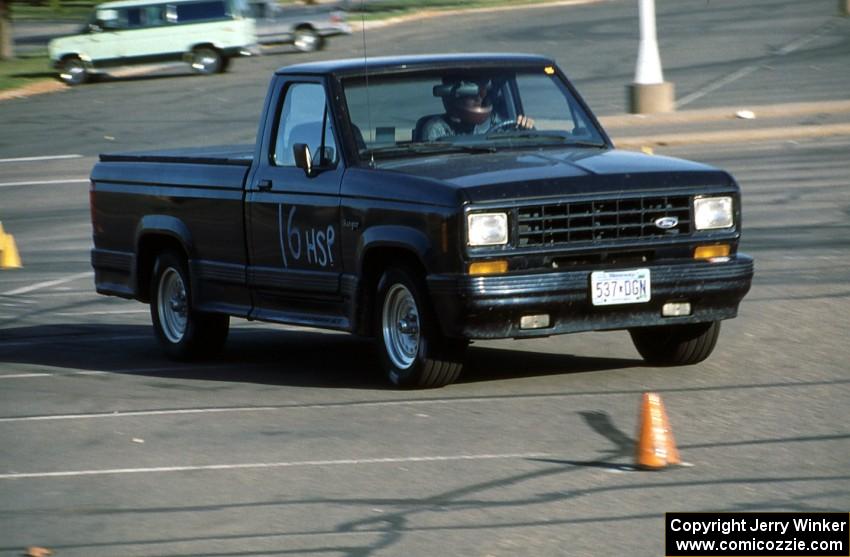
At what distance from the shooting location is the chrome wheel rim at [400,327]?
961 cm

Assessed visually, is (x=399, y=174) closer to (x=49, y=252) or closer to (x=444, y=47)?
(x=49, y=252)

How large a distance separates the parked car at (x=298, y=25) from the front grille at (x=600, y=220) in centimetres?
3843

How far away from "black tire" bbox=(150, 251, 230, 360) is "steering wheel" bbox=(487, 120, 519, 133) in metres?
2.49

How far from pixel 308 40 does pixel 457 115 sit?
37930mm

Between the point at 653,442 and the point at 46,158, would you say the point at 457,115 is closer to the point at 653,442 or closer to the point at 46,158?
the point at 653,442

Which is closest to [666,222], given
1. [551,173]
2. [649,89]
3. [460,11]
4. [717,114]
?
[551,173]

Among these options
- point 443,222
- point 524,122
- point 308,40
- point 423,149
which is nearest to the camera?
point 443,222

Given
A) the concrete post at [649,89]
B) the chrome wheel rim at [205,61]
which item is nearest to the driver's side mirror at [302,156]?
the concrete post at [649,89]

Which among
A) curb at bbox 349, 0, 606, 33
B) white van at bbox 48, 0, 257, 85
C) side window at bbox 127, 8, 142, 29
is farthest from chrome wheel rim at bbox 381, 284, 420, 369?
curb at bbox 349, 0, 606, 33

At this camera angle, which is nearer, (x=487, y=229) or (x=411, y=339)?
(x=487, y=229)

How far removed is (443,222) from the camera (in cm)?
907

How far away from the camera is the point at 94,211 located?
12.7 meters

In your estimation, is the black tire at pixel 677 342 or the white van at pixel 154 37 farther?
the white van at pixel 154 37

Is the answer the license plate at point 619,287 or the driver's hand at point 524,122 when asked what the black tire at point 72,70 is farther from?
the license plate at point 619,287
